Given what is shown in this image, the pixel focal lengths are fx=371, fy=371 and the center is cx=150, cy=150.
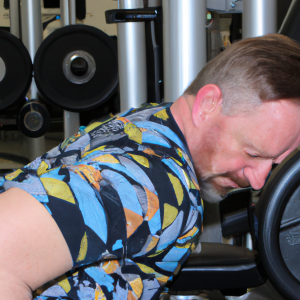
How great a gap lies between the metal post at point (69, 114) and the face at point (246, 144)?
172 centimetres

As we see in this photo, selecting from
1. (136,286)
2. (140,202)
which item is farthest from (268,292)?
(140,202)

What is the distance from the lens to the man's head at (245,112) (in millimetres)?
547

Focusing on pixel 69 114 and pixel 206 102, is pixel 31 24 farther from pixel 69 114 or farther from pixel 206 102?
pixel 206 102

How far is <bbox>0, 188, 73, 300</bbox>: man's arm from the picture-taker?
360mm

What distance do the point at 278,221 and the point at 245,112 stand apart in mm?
211

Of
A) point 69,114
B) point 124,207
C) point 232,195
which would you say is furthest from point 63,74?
point 124,207

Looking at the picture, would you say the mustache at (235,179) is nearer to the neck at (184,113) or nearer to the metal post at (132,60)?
the neck at (184,113)

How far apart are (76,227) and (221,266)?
1.29 ft

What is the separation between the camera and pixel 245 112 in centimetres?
57

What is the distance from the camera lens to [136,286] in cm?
53

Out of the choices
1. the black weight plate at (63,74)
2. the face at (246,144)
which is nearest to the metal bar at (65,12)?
the black weight plate at (63,74)

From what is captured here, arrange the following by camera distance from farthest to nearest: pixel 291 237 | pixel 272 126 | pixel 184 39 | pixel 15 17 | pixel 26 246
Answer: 1. pixel 15 17
2. pixel 184 39
3. pixel 291 237
4. pixel 272 126
5. pixel 26 246

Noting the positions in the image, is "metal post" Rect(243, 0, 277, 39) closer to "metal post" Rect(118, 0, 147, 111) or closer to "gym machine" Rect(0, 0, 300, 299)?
"gym machine" Rect(0, 0, 300, 299)

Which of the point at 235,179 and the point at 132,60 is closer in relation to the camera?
the point at 235,179
